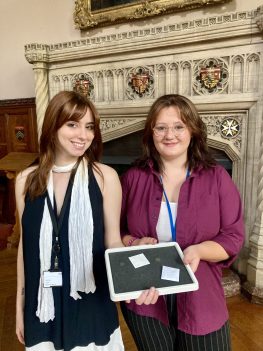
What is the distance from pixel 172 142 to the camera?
1345mm

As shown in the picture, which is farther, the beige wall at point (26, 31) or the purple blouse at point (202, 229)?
the beige wall at point (26, 31)

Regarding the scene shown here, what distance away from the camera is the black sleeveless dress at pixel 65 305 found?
129 cm

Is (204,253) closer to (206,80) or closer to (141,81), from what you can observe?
(206,80)

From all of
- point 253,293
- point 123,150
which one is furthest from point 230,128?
point 253,293

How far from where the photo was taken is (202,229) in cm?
133

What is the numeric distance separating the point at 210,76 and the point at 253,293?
2.05 m

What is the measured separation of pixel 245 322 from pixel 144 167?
1886 millimetres

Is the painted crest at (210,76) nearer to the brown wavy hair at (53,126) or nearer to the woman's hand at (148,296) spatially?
the brown wavy hair at (53,126)

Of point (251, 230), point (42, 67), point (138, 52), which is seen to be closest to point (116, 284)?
point (251, 230)

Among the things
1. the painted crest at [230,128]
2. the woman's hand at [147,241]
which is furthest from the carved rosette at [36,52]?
the woman's hand at [147,241]

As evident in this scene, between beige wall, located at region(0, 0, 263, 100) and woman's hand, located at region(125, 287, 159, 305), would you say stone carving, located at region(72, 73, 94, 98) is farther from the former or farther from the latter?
woman's hand, located at region(125, 287, 159, 305)

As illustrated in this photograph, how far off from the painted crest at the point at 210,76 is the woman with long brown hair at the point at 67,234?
196 centimetres

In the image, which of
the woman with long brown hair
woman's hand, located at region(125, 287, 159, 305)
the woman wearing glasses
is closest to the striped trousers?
the woman wearing glasses

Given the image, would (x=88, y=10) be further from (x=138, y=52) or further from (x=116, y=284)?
(x=116, y=284)
